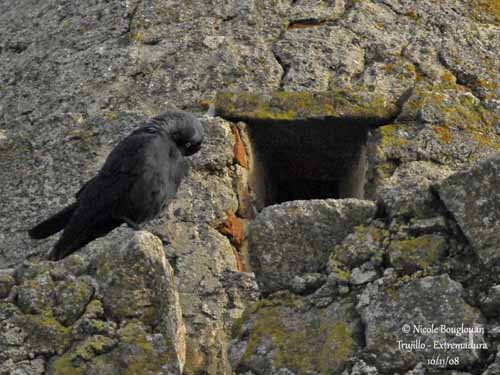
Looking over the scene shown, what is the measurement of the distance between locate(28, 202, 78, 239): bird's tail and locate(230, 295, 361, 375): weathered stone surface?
1275 millimetres

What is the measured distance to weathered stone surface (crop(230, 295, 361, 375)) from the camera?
478 centimetres

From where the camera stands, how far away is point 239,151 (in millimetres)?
6840

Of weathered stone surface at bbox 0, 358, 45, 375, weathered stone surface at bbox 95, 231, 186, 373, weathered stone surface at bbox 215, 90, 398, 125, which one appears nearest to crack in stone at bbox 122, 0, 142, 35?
weathered stone surface at bbox 215, 90, 398, 125

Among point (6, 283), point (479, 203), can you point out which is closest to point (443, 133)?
point (479, 203)

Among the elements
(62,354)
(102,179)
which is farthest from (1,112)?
(62,354)

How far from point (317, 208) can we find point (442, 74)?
2084 millimetres

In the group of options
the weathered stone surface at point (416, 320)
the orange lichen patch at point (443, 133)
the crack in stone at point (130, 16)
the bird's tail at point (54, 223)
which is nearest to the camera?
the weathered stone surface at point (416, 320)

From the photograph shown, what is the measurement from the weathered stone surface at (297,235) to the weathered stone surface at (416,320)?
0.37m

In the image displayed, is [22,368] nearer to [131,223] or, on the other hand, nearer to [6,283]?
[6,283]

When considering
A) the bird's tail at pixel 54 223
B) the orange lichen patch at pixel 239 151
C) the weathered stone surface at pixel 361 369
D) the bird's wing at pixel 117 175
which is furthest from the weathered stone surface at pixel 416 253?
the orange lichen patch at pixel 239 151

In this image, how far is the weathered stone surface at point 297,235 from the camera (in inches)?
204

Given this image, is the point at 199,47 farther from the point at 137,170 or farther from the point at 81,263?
the point at 81,263

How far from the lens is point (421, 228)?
5.10 m

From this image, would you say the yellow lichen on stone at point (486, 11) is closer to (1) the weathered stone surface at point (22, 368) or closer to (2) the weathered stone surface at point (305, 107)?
(2) the weathered stone surface at point (305, 107)
